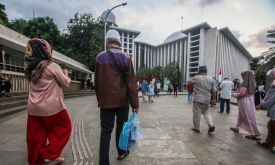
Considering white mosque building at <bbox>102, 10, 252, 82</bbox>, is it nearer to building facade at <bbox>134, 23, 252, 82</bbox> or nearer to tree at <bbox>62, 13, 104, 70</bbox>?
building facade at <bbox>134, 23, 252, 82</bbox>

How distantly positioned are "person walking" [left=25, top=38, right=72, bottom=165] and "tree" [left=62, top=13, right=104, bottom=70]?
33868 millimetres

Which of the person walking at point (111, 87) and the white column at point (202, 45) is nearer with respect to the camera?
the person walking at point (111, 87)

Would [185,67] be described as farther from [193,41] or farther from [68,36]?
[68,36]

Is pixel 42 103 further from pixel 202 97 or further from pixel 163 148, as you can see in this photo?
pixel 202 97

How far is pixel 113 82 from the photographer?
304 cm

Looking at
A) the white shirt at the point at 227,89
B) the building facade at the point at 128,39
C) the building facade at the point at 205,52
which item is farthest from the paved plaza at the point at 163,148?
the building facade at the point at 128,39

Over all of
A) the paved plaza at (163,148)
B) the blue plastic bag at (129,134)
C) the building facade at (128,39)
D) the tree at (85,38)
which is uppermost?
the building facade at (128,39)

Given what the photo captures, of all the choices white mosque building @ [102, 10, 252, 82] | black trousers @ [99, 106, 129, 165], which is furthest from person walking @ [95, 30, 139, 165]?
white mosque building @ [102, 10, 252, 82]

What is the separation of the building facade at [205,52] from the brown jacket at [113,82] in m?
82.8

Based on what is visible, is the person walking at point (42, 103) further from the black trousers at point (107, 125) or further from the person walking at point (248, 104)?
the person walking at point (248, 104)

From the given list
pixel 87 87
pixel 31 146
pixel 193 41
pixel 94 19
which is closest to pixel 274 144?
Result: pixel 31 146

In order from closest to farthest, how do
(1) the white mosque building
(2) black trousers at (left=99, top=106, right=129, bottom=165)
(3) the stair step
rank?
1. (2) black trousers at (left=99, top=106, right=129, bottom=165)
2. (3) the stair step
3. (1) the white mosque building

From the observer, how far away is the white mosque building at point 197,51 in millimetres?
93250

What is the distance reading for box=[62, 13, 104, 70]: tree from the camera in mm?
36688
